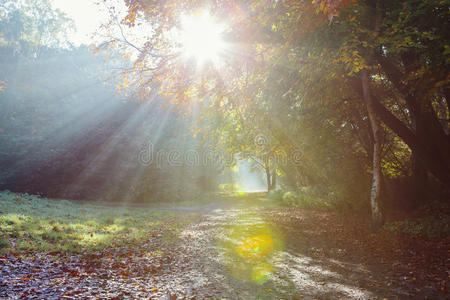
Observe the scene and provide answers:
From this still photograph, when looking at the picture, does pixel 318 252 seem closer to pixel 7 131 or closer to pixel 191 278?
pixel 191 278

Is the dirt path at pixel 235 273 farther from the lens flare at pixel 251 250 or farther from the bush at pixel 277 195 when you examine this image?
the bush at pixel 277 195

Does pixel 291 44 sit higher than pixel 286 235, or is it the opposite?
pixel 291 44

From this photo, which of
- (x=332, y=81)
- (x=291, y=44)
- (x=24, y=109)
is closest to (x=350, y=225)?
(x=332, y=81)

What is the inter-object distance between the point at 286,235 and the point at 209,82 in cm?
729

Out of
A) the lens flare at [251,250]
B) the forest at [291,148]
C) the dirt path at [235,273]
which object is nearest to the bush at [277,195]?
the forest at [291,148]

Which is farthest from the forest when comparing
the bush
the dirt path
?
the bush

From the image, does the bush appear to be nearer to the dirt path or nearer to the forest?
the forest

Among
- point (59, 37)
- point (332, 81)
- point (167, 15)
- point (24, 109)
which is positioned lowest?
point (332, 81)

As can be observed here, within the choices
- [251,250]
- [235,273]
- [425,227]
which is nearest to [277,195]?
[425,227]

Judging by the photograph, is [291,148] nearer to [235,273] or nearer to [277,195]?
[235,273]

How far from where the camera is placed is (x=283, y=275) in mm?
5996

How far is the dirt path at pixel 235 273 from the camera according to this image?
481 centimetres

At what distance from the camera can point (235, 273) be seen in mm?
6105

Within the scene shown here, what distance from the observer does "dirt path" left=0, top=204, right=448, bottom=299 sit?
4812mm
